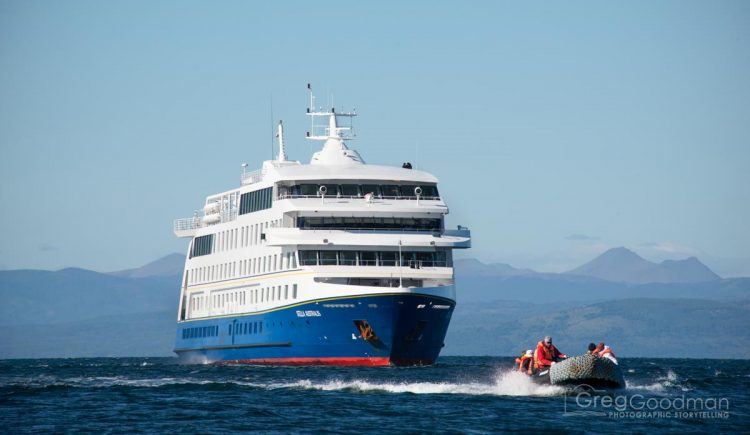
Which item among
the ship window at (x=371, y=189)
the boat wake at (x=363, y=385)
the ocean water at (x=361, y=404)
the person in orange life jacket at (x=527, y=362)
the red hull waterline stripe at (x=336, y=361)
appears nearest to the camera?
the ocean water at (x=361, y=404)

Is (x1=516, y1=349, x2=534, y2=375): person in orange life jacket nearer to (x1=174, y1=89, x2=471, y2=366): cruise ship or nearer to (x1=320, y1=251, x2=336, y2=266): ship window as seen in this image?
(x1=174, y1=89, x2=471, y2=366): cruise ship

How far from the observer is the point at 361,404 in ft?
169

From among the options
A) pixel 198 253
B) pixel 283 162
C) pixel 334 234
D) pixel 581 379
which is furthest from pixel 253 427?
pixel 198 253

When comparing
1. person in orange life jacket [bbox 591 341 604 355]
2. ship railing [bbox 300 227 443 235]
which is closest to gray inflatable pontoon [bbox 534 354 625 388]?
person in orange life jacket [bbox 591 341 604 355]

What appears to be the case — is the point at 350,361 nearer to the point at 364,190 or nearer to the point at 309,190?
the point at 364,190

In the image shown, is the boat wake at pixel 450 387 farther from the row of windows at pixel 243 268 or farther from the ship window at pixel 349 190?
the ship window at pixel 349 190

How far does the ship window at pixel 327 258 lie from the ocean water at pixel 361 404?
6.96 m

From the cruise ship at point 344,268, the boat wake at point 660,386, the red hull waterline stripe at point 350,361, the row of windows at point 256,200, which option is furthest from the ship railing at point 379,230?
the boat wake at point 660,386

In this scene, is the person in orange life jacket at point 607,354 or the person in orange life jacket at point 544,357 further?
the person in orange life jacket at point 544,357

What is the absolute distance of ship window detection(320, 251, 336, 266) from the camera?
72.4 m

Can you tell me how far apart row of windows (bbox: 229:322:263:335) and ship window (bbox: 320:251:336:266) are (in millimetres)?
6646

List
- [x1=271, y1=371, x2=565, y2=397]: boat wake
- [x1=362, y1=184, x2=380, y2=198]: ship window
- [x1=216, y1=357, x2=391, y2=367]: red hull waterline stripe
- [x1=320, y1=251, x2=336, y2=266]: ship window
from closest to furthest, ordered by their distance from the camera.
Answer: [x1=271, y1=371, x2=565, y2=397]: boat wake
[x1=216, y1=357, x2=391, y2=367]: red hull waterline stripe
[x1=320, y1=251, x2=336, y2=266]: ship window
[x1=362, y1=184, x2=380, y2=198]: ship window

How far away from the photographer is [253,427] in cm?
4475

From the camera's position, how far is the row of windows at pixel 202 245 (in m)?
89.2
